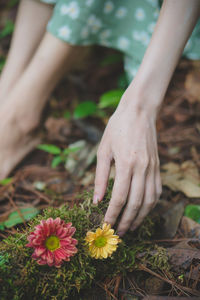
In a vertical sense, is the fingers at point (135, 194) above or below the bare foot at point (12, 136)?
above

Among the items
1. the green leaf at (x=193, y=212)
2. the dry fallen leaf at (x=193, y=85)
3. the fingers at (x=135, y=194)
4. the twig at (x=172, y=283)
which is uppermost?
the dry fallen leaf at (x=193, y=85)

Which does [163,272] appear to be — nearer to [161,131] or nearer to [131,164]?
[131,164]

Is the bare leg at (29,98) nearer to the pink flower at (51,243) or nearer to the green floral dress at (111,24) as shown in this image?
the green floral dress at (111,24)

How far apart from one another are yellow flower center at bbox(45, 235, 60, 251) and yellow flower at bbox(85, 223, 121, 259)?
11cm

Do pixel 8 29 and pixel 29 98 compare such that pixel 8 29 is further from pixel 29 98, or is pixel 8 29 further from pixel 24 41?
pixel 29 98

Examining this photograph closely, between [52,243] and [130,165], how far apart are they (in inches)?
15.3

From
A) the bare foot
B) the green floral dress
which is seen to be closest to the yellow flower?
the bare foot

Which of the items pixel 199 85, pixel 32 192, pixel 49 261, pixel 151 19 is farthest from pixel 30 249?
pixel 199 85

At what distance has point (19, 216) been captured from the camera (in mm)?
1287

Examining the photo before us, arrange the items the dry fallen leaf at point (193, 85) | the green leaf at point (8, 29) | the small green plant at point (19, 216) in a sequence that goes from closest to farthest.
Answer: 1. the small green plant at point (19, 216)
2. the dry fallen leaf at point (193, 85)
3. the green leaf at point (8, 29)

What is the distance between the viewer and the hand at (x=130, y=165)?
3.08ft

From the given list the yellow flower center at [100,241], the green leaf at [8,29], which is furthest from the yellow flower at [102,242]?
the green leaf at [8,29]

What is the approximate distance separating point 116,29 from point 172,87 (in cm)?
87

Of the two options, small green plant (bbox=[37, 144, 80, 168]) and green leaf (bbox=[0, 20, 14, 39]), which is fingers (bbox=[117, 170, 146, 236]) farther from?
green leaf (bbox=[0, 20, 14, 39])
